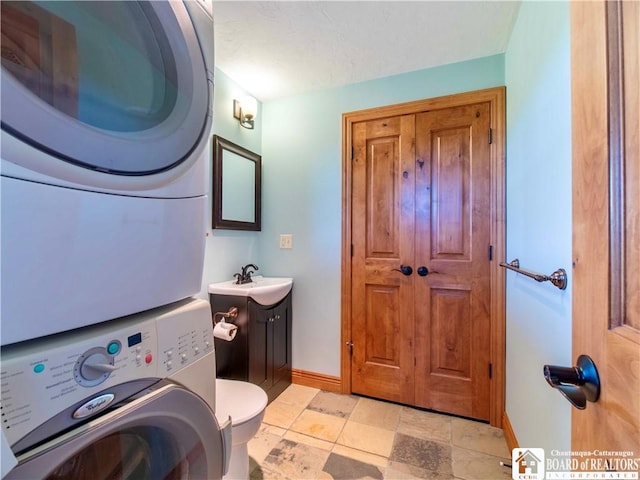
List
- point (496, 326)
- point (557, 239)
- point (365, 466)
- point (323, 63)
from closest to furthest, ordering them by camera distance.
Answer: point (557, 239) < point (365, 466) < point (496, 326) < point (323, 63)

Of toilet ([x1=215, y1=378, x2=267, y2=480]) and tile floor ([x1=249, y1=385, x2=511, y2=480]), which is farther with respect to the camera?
tile floor ([x1=249, y1=385, x2=511, y2=480])

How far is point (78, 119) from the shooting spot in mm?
457

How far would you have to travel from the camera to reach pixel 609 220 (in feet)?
1.37

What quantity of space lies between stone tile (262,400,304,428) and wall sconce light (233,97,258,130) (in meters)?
1.99

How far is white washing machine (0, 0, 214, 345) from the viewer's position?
0.39 m

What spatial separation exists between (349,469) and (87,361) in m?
1.35

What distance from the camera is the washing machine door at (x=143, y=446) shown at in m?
0.42

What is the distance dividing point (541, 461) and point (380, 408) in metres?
0.97

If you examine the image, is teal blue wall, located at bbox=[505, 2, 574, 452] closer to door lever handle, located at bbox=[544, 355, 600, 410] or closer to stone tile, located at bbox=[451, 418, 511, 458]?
stone tile, located at bbox=[451, 418, 511, 458]

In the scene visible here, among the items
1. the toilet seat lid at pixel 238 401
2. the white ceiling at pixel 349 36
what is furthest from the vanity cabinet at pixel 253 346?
the white ceiling at pixel 349 36

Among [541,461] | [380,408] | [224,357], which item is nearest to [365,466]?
[380,408]

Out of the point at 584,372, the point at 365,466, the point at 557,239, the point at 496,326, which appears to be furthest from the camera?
the point at 496,326

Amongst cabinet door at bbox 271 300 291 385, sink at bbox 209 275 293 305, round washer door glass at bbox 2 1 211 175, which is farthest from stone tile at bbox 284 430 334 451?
round washer door glass at bbox 2 1 211 175

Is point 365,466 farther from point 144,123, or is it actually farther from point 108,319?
point 144,123
